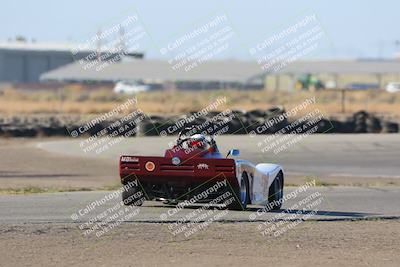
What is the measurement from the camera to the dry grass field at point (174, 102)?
64750 mm

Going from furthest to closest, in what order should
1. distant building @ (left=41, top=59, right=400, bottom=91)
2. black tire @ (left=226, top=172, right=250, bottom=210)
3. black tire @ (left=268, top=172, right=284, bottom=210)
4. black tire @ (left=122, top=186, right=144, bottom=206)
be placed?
distant building @ (left=41, top=59, right=400, bottom=91), black tire @ (left=268, top=172, right=284, bottom=210), black tire @ (left=122, top=186, right=144, bottom=206), black tire @ (left=226, top=172, right=250, bottom=210)

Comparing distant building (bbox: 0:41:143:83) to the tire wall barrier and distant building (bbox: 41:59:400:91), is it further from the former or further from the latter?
the tire wall barrier

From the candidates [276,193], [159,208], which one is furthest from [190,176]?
[276,193]

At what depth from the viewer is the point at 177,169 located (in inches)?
658

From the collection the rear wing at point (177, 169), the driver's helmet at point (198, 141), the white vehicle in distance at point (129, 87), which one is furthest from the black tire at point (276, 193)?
the white vehicle in distance at point (129, 87)

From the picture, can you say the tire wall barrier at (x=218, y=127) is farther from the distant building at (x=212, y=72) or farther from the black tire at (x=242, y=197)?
the distant building at (x=212, y=72)

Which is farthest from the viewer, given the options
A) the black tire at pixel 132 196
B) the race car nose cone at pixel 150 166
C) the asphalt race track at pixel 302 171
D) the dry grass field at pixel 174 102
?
the dry grass field at pixel 174 102

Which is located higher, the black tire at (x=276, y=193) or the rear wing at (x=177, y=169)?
the rear wing at (x=177, y=169)

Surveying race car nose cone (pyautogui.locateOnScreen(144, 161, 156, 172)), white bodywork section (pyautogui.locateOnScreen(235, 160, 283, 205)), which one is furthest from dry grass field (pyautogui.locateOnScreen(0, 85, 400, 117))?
race car nose cone (pyautogui.locateOnScreen(144, 161, 156, 172))

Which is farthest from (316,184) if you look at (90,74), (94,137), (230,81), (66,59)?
(66,59)

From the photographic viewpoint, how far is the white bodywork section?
17.4 metres

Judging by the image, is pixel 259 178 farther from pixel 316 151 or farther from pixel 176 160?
pixel 316 151

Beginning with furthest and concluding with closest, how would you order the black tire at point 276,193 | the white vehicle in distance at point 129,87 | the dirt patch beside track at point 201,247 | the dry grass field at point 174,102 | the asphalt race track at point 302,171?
the white vehicle in distance at point 129,87
the dry grass field at point 174,102
the black tire at point 276,193
the asphalt race track at point 302,171
the dirt patch beside track at point 201,247

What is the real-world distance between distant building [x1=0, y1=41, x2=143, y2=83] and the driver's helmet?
4219 inches
